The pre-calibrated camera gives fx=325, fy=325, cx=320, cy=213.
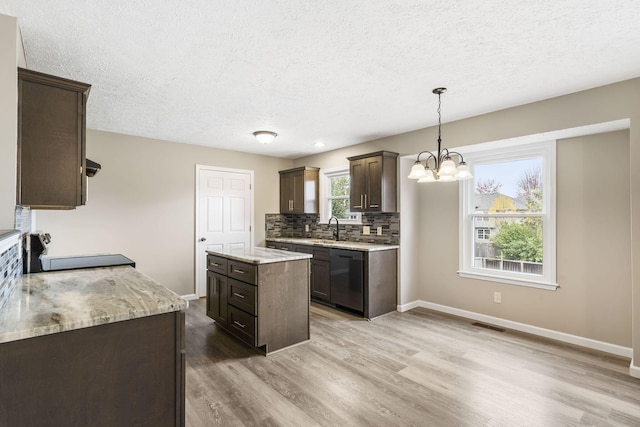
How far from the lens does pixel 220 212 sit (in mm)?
5301

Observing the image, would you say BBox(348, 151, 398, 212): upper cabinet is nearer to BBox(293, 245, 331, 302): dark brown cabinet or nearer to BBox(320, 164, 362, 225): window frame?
BBox(293, 245, 331, 302): dark brown cabinet

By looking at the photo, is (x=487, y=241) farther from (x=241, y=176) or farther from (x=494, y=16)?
(x=241, y=176)

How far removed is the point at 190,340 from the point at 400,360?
209 centimetres

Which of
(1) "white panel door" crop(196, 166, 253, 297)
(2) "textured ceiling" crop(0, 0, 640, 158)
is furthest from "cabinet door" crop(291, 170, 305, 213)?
(2) "textured ceiling" crop(0, 0, 640, 158)

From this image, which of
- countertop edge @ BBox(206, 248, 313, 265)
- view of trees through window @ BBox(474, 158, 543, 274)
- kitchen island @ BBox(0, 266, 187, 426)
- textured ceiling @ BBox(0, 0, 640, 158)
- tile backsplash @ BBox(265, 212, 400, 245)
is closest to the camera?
kitchen island @ BBox(0, 266, 187, 426)

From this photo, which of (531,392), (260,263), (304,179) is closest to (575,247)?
(531,392)

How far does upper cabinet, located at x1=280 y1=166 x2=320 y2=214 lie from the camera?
555cm

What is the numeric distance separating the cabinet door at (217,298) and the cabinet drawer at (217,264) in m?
0.05

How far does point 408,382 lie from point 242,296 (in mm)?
1655

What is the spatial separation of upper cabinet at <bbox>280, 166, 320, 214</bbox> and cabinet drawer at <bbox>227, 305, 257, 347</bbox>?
2.56 m

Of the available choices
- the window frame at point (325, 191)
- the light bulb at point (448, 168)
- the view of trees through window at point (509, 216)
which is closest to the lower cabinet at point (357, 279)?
the window frame at point (325, 191)

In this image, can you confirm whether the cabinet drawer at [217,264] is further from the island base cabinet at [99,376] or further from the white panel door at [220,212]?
the island base cabinet at [99,376]

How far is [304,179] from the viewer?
5.54 m

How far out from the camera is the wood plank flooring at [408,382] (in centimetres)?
208
